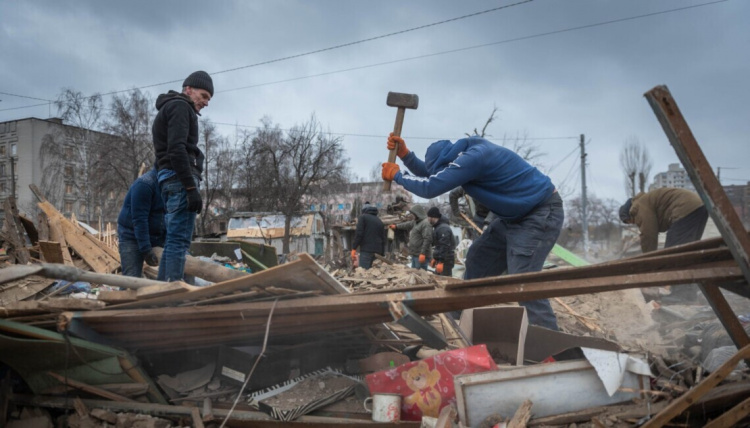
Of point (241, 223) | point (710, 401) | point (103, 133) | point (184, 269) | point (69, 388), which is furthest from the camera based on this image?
point (103, 133)

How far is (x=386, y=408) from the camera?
2.31 meters

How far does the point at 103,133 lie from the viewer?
106 ft

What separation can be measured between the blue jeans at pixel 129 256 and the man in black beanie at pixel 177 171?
1.90 feet

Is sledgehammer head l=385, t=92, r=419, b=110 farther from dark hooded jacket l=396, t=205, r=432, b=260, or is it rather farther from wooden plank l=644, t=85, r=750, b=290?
dark hooded jacket l=396, t=205, r=432, b=260

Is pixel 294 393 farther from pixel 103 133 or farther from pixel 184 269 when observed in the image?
pixel 103 133

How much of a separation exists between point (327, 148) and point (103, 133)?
1474 cm

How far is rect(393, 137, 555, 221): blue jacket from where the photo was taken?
3406 millimetres

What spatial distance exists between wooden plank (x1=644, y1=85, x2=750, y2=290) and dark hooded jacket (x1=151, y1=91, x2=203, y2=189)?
2941 millimetres

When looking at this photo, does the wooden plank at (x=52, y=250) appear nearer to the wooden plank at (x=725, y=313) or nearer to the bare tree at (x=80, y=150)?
the wooden plank at (x=725, y=313)

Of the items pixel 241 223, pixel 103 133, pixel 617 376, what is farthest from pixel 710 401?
Result: pixel 103 133

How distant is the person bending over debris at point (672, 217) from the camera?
568cm

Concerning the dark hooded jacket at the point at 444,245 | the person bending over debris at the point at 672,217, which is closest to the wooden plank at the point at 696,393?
the person bending over debris at the point at 672,217

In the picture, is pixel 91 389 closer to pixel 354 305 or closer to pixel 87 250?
pixel 354 305

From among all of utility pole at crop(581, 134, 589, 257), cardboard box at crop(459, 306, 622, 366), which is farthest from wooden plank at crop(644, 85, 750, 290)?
utility pole at crop(581, 134, 589, 257)
